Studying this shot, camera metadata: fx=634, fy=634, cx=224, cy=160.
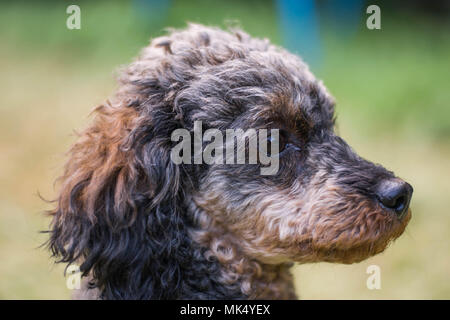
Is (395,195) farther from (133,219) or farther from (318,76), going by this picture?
(318,76)

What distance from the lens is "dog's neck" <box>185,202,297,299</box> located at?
2.65 meters

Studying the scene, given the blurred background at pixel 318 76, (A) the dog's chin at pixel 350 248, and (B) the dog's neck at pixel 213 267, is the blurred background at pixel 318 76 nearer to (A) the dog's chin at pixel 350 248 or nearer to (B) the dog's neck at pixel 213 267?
(B) the dog's neck at pixel 213 267

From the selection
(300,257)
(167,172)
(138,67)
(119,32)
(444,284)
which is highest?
(119,32)

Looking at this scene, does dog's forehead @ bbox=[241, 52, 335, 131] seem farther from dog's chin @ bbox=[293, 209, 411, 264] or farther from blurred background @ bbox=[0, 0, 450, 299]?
blurred background @ bbox=[0, 0, 450, 299]

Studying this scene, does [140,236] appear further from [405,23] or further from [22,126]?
[405,23]

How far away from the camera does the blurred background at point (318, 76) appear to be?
4.52m

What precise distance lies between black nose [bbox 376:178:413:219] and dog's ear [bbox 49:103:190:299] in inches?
32.1

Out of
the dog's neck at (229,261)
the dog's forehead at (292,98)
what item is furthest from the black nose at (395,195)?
the dog's neck at (229,261)

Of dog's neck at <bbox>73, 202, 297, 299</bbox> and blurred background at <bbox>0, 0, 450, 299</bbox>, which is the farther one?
blurred background at <bbox>0, 0, 450, 299</bbox>

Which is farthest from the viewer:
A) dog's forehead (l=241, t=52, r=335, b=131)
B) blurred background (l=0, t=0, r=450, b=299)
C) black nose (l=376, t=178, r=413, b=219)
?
blurred background (l=0, t=0, r=450, b=299)

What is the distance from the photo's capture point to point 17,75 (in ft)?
27.2

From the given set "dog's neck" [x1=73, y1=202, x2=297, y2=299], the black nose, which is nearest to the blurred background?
"dog's neck" [x1=73, y1=202, x2=297, y2=299]

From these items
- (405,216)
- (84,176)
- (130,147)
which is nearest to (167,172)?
(130,147)

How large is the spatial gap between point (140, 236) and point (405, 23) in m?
8.04
